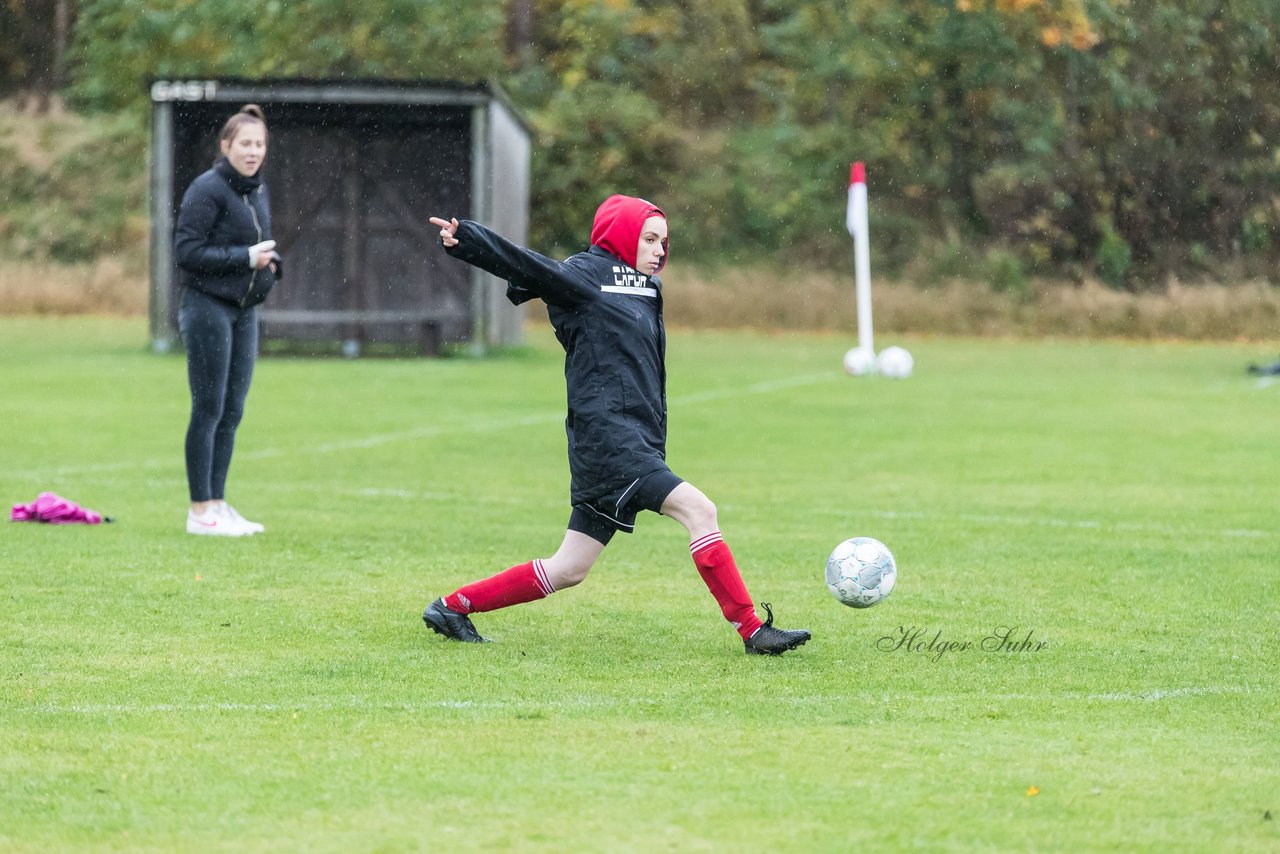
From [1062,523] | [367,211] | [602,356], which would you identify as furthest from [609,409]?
[367,211]

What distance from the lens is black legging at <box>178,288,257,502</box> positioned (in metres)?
8.64

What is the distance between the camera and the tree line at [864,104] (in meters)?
36.1

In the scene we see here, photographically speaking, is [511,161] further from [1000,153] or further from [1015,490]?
[1015,490]

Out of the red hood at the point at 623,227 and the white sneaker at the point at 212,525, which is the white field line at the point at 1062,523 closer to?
the white sneaker at the point at 212,525

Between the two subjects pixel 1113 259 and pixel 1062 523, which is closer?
pixel 1062 523

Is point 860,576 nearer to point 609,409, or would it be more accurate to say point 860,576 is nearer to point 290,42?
point 609,409

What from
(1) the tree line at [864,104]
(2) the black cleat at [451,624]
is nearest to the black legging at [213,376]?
(2) the black cleat at [451,624]

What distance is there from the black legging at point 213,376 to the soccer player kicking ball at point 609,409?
2.77 meters

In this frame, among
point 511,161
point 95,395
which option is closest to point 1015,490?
point 95,395

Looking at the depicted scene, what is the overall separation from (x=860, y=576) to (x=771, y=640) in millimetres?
656

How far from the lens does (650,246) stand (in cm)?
625

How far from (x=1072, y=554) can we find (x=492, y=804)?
16.3 feet

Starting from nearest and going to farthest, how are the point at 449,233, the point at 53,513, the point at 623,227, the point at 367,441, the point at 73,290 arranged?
the point at 449,233, the point at 623,227, the point at 53,513, the point at 367,441, the point at 73,290

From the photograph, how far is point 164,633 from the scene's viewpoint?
641cm
